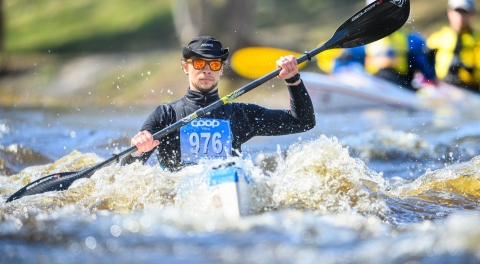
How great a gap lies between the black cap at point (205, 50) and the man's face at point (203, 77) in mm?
44

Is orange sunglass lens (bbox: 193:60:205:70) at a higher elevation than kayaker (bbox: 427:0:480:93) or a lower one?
lower

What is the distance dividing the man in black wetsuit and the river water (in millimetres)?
187

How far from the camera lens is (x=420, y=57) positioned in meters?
11.6

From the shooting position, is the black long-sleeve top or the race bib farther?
the black long-sleeve top

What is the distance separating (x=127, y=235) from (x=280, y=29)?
16322 mm

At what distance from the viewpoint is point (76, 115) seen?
12.2m

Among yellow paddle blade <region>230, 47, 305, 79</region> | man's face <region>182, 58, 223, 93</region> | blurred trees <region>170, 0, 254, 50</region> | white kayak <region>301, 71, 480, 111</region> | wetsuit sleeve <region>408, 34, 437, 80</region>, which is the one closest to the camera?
man's face <region>182, 58, 223, 93</region>

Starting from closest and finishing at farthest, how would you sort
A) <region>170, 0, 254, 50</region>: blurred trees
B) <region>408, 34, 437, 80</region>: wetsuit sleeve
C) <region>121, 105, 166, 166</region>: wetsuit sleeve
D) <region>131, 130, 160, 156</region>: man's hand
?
<region>131, 130, 160, 156</region>: man's hand → <region>121, 105, 166, 166</region>: wetsuit sleeve → <region>408, 34, 437, 80</region>: wetsuit sleeve → <region>170, 0, 254, 50</region>: blurred trees

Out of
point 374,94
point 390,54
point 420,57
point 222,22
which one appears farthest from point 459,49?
point 222,22

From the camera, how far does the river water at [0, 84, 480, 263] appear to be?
130 inches

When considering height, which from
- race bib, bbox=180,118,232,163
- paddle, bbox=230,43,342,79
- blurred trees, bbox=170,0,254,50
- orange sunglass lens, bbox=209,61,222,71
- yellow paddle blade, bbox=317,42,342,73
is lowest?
race bib, bbox=180,118,232,163

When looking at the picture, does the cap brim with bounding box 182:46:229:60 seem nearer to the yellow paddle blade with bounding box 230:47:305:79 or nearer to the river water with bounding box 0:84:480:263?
the river water with bounding box 0:84:480:263

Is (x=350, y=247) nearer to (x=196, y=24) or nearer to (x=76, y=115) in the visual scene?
(x=76, y=115)

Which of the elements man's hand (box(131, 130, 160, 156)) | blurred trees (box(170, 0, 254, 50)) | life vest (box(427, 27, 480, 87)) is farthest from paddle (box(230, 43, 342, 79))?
man's hand (box(131, 130, 160, 156))
